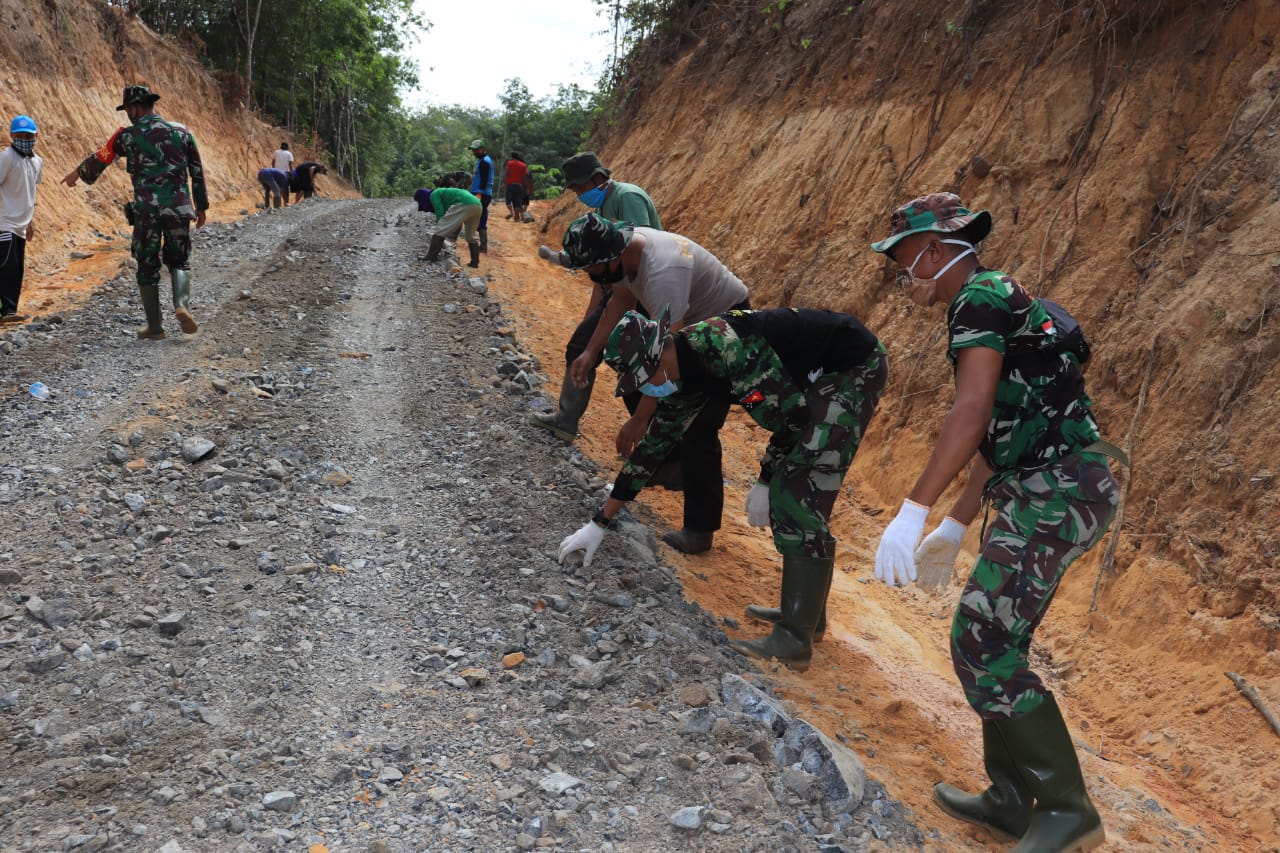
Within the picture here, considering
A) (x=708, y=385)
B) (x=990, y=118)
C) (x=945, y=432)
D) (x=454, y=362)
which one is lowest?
(x=454, y=362)

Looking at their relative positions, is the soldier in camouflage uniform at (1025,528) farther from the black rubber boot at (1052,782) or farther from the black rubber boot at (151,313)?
the black rubber boot at (151,313)

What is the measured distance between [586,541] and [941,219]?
1.95 metres

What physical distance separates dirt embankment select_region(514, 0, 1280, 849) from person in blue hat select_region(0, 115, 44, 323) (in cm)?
618

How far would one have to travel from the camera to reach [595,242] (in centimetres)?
368

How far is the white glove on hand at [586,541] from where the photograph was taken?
3707 millimetres

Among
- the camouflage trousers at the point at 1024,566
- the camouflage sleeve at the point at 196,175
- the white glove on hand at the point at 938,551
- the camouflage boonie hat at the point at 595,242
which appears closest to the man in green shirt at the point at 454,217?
the camouflage sleeve at the point at 196,175

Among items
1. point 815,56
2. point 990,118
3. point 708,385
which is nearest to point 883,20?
point 815,56

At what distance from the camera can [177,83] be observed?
19.3 m

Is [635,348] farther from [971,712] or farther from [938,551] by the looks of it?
[971,712]

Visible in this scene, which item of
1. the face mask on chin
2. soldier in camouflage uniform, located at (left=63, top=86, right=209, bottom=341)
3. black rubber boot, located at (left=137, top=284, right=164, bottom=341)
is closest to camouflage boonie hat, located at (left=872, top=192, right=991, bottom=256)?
the face mask on chin

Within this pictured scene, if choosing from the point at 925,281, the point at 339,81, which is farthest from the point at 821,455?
the point at 339,81

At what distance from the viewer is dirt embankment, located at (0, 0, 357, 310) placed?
35.7 ft

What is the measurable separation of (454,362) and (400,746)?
14.0 ft

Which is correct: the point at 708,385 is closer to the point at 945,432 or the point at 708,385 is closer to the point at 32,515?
the point at 945,432
